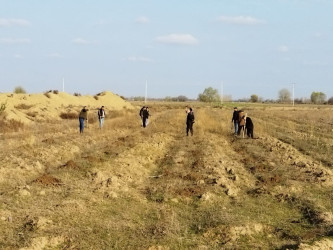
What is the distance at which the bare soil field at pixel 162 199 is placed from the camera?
7.63 m

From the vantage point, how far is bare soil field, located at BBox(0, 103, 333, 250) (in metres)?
7.63

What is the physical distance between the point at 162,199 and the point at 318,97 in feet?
540

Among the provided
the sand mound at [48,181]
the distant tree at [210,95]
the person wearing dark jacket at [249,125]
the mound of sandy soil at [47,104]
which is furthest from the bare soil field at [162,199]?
the distant tree at [210,95]

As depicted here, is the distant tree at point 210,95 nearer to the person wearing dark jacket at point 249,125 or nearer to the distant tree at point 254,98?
the distant tree at point 254,98

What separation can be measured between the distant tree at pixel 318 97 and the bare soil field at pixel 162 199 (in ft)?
504

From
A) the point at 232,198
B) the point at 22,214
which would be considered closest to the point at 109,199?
the point at 22,214

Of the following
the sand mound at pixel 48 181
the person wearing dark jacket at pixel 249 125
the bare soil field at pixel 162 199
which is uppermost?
the person wearing dark jacket at pixel 249 125

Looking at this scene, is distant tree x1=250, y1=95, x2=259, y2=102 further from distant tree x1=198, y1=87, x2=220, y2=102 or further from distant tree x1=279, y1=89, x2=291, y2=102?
distant tree x1=198, y1=87, x2=220, y2=102

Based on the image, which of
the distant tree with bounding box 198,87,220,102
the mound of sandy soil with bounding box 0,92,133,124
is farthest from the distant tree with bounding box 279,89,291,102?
the mound of sandy soil with bounding box 0,92,133,124

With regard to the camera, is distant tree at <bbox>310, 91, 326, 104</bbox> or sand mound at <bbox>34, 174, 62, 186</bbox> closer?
sand mound at <bbox>34, 174, 62, 186</bbox>

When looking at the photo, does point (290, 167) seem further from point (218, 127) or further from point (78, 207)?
point (218, 127)

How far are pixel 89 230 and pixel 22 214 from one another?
1705 mm

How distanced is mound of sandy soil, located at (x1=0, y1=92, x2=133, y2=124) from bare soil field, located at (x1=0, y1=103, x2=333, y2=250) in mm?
20469

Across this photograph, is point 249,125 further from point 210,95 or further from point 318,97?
point 318,97
